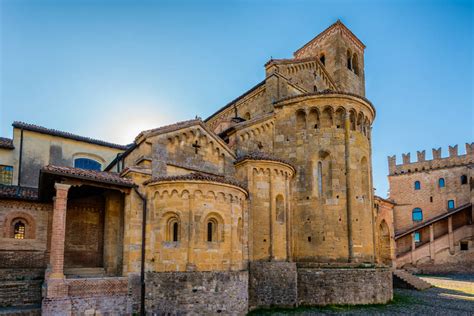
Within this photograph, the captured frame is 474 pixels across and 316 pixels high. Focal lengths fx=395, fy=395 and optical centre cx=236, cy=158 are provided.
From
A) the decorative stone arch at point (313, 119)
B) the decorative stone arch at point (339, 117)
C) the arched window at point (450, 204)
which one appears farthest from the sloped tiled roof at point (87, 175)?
the arched window at point (450, 204)

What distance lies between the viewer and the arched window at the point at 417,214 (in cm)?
4659

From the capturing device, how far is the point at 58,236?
44.4 feet

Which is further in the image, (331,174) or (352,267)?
(331,174)

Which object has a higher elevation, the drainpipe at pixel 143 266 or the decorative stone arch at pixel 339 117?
the decorative stone arch at pixel 339 117

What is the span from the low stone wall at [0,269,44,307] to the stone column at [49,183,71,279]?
2755 millimetres

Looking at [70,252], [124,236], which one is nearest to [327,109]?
[124,236]

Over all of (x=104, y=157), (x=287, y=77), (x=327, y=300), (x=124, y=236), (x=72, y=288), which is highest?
(x=287, y=77)

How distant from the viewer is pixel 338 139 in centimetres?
2080

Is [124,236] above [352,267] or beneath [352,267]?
above

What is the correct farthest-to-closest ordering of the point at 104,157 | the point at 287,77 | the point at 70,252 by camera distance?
the point at 104,157
the point at 287,77
the point at 70,252

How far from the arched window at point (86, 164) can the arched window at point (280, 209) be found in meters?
13.0

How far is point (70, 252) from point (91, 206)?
2.26 metres

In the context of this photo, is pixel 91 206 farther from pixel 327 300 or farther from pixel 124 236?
pixel 327 300

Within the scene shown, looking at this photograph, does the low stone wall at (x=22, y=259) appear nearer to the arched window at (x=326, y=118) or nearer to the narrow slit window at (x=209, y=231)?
the narrow slit window at (x=209, y=231)
